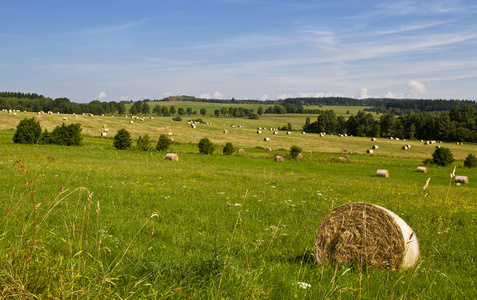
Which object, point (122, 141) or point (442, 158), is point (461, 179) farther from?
point (122, 141)

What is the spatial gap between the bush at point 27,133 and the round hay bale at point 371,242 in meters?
46.6

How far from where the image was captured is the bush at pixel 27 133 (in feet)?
143

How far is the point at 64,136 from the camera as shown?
47.2m

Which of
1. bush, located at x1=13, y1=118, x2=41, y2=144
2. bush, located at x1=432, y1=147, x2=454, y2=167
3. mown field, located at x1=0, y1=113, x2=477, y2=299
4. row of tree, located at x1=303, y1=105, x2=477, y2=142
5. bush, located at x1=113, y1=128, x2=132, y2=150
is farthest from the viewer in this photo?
row of tree, located at x1=303, y1=105, x2=477, y2=142

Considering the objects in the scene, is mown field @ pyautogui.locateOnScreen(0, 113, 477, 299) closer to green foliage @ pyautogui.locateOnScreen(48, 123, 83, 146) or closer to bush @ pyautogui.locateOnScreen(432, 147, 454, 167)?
green foliage @ pyautogui.locateOnScreen(48, 123, 83, 146)

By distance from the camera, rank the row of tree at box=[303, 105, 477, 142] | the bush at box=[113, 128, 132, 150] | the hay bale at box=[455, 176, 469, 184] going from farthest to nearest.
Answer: the row of tree at box=[303, 105, 477, 142], the bush at box=[113, 128, 132, 150], the hay bale at box=[455, 176, 469, 184]

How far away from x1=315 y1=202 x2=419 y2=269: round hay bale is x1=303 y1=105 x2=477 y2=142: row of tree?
120488mm

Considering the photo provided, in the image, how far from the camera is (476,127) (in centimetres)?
11331

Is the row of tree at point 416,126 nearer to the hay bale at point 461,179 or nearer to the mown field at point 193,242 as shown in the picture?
the hay bale at point 461,179

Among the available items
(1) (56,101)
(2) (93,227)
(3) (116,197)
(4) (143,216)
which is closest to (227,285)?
(2) (93,227)

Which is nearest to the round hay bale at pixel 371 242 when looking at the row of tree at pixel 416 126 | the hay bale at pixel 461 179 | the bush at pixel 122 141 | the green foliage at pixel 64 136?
the hay bale at pixel 461 179

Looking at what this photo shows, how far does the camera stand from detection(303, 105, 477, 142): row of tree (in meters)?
112

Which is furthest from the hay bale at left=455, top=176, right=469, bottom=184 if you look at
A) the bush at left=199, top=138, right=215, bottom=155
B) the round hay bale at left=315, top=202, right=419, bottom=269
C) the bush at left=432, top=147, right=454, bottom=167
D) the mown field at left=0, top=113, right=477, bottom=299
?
the bush at left=199, top=138, right=215, bottom=155

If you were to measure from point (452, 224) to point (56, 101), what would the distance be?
525 ft
